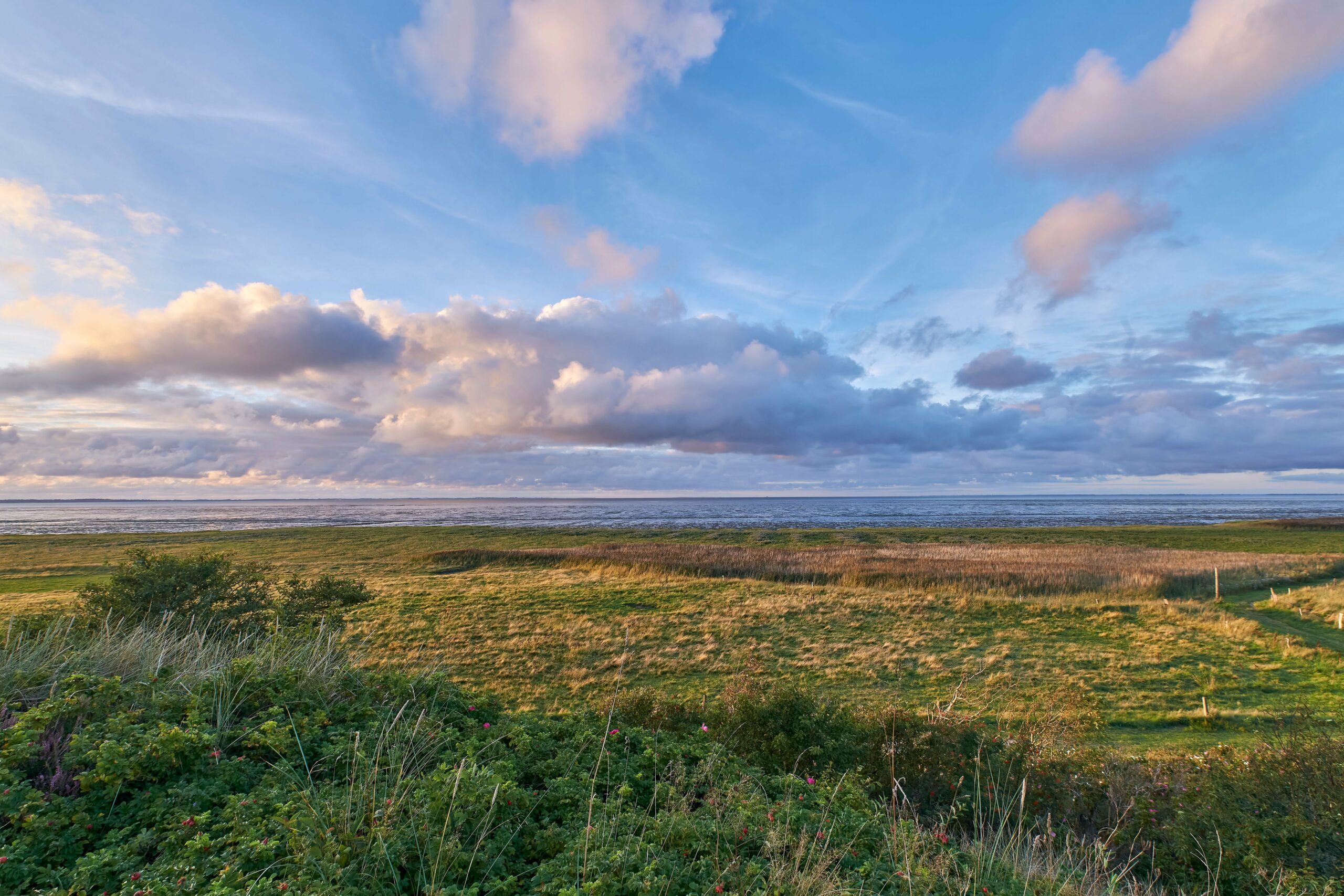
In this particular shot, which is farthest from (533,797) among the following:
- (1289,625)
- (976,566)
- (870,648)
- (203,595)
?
(976,566)

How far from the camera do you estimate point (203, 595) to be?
13469mm

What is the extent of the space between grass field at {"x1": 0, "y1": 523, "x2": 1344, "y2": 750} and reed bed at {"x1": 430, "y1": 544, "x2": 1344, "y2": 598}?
23cm

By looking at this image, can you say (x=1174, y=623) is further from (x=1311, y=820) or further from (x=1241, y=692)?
(x=1311, y=820)

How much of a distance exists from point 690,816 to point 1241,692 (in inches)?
746

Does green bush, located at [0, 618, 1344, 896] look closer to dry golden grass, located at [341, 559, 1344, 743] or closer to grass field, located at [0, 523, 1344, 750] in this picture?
grass field, located at [0, 523, 1344, 750]

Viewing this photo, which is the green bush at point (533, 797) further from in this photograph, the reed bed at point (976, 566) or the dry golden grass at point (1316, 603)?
the reed bed at point (976, 566)

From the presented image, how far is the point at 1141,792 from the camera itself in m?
7.64

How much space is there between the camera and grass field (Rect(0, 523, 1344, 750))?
47.9 ft

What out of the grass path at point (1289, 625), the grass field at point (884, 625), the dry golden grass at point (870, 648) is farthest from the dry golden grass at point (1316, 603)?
the dry golden grass at point (870, 648)

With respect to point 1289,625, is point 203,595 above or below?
above

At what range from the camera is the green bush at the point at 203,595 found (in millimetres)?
12805

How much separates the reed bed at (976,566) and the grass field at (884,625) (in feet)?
0.75

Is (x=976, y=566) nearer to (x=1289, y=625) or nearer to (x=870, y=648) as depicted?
(x=1289, y=625)

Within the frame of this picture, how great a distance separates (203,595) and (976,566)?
3990cm
